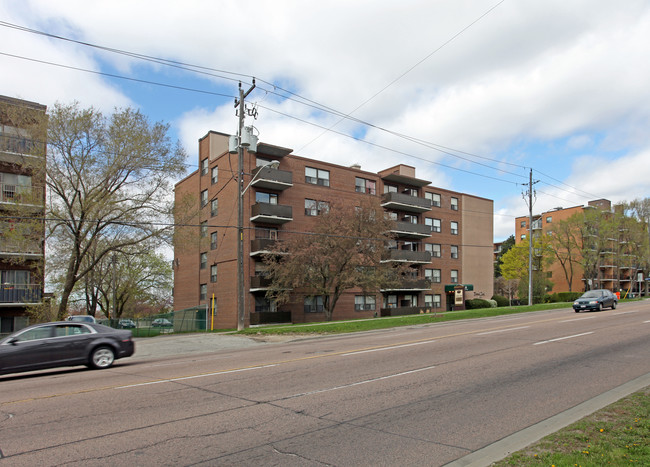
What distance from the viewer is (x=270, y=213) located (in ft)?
121

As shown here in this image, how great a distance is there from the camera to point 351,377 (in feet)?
31.7

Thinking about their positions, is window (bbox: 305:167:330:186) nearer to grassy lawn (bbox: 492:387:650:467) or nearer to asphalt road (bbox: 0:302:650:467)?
asphalt road (bbox: 0:302:650:467)

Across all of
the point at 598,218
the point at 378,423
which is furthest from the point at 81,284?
the point at 598,218

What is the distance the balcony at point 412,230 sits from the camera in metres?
46.9

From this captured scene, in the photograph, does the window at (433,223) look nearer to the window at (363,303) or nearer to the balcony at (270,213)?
the window at (363,303)

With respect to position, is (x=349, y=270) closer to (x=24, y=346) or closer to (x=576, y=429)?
(x=24, y=346)

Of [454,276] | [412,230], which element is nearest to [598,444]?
[412,230]

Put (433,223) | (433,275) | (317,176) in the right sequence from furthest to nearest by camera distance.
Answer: (433,223)
(433,275)
(317,176)

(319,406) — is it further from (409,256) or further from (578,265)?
(578,265)

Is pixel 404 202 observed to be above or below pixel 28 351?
above

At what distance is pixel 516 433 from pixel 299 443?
2.71m

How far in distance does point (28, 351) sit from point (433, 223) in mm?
45343

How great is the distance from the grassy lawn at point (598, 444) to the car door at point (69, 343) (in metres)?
11.7

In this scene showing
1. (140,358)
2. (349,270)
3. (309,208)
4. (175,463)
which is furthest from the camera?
(309,208)
